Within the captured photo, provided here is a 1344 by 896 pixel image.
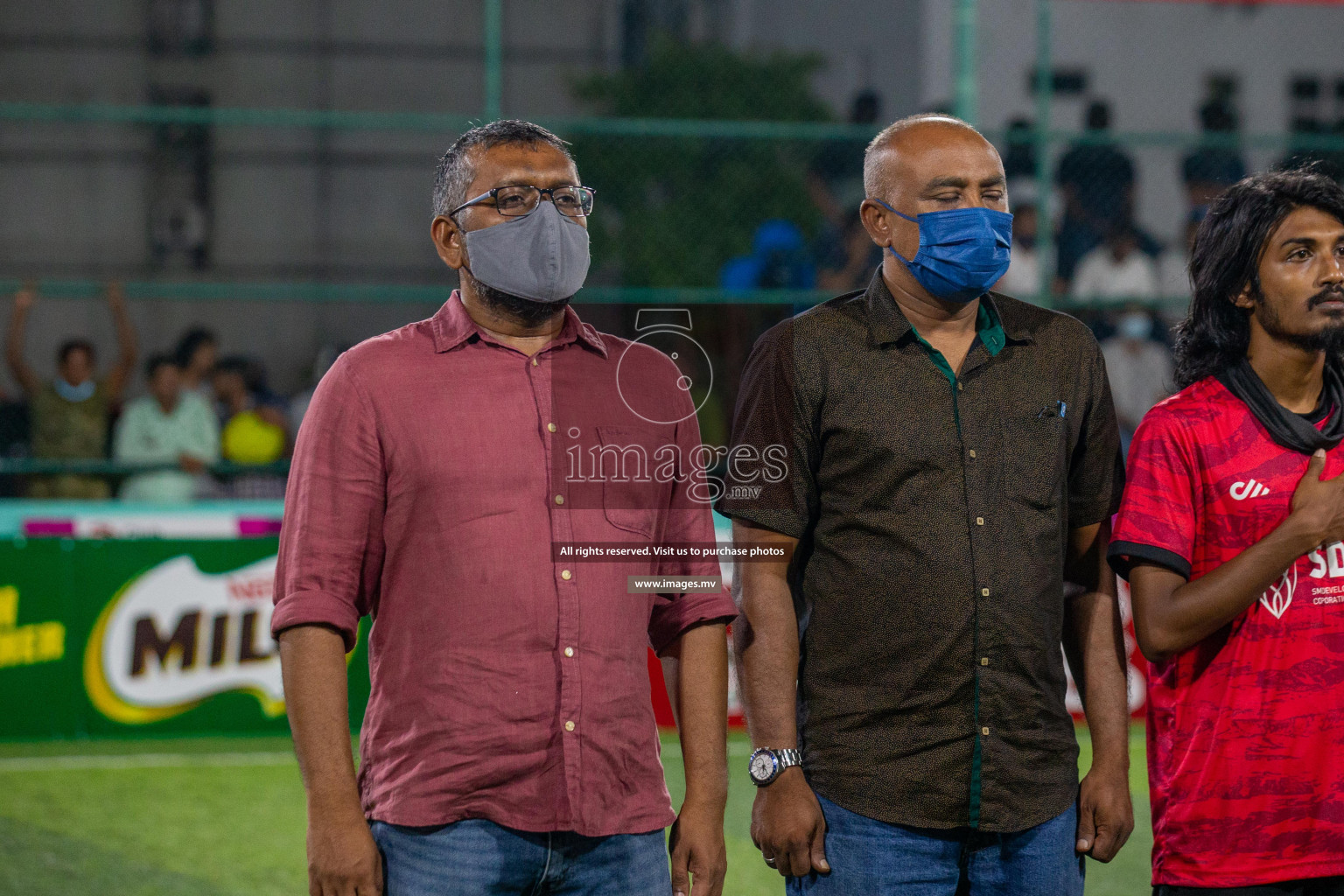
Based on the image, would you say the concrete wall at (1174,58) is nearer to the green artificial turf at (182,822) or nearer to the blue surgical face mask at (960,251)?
the green artificial turf at (182,822)

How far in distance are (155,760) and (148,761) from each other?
0.04 metres

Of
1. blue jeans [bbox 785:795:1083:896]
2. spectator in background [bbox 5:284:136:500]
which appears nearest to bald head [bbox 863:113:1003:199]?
blue jeans [bbox 785:795:1083:896]

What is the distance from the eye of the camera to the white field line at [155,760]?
23.8 feet

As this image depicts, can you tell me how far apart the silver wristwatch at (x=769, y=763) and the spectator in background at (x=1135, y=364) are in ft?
23.8

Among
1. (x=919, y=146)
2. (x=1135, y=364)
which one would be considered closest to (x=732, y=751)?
(x=1135, y=364)

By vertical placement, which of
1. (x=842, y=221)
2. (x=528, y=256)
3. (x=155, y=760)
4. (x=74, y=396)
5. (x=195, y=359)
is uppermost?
(x=842, y=221)

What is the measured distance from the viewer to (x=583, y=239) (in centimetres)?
275

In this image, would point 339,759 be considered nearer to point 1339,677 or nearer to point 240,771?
point 1339,677

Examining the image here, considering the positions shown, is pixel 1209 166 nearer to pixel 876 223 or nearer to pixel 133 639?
pixel 133 639

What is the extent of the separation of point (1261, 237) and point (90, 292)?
783 cm

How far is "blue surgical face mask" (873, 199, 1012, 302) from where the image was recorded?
9.47 feet

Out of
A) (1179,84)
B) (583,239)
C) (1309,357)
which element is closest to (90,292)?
(583,239)

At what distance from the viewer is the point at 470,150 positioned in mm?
2752

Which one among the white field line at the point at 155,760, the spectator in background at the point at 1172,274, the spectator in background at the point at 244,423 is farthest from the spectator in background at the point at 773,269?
the white field line at the point at 155,760
